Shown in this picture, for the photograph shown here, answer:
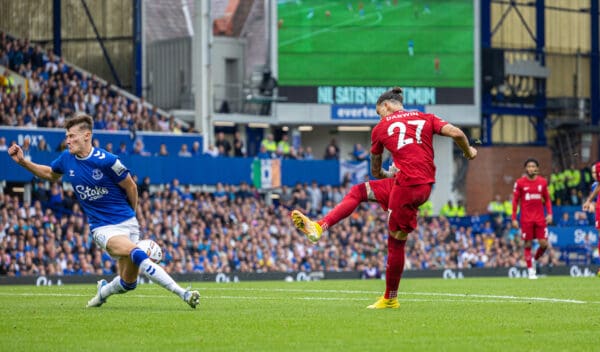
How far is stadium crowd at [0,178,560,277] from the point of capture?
3269cm

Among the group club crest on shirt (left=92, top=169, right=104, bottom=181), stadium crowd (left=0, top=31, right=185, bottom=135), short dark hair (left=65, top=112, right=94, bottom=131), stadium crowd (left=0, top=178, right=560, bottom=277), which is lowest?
stadium crowd (left=0, top=178, right=560, bottom=277)

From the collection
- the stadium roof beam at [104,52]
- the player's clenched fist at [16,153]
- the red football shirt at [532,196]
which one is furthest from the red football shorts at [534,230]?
the stadium roof beam at [104,52]

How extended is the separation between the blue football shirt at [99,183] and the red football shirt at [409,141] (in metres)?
2.75

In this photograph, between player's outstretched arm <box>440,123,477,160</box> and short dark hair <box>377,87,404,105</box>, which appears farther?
short dark hair <box>377,87,404,105</box>

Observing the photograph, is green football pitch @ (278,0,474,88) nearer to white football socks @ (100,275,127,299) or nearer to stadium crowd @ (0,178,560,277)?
stadium crowd @ (0,178,560,277)

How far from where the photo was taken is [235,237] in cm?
3744

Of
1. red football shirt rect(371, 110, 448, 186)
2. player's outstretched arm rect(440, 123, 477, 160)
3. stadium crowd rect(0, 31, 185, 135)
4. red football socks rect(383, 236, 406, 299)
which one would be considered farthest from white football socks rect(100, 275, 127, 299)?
stadium crowd rect(0, 31, 185, 135)

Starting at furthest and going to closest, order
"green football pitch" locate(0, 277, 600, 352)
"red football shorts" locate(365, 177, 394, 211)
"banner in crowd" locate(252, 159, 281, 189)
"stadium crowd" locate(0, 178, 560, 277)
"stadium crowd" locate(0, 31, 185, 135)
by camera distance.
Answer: "banner in crowd" locate(252, 159, 281, 189), "stadium crowd" locate(0, 31, 185, 135), "stadium crowd" locate(0, 178, 560, 277), "red football shorts" locate(365, 177, 394, 211), "green football pitch" locate(0, 277, 600, 352)

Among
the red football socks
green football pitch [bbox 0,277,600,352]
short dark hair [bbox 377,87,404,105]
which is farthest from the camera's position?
short dark hair [bbox 377,87,404,105]

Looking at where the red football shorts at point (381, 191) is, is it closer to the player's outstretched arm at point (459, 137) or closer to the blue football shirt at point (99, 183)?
the player's outstretched arm at point (459, 137)

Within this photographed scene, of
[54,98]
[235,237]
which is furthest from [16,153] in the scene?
[54,98]

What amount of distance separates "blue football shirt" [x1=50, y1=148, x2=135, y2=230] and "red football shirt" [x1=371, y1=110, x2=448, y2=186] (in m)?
2.75

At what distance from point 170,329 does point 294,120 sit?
3669cm

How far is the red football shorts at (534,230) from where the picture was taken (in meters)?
28.1
